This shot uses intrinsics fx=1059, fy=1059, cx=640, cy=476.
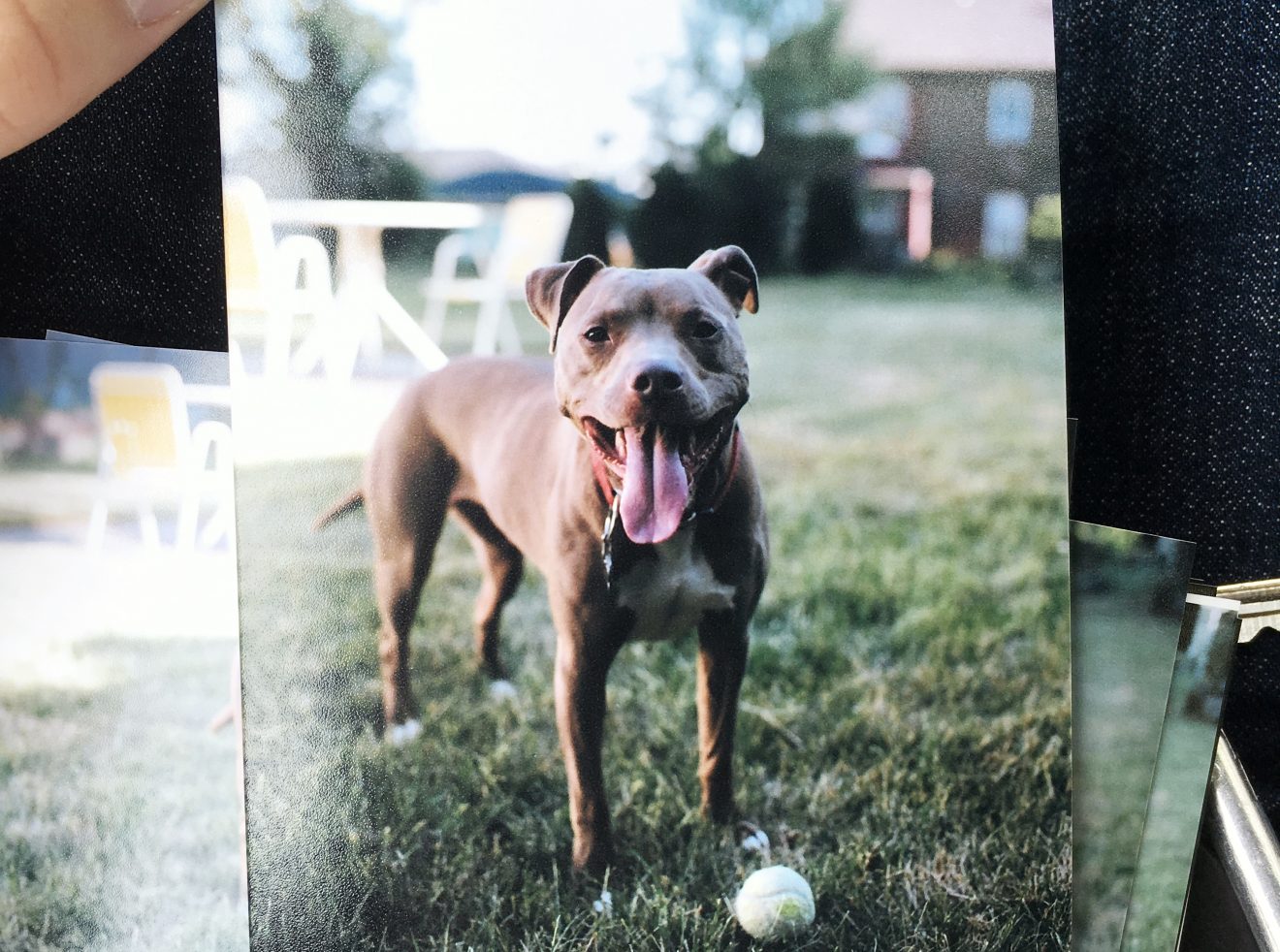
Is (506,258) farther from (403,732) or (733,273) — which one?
(403,732)

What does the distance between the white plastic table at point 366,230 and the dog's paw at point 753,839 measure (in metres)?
0.37

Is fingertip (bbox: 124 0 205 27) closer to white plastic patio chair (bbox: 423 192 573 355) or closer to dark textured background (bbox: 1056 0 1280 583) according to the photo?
white plastic patio chair (bbox: 423 192 573 355)

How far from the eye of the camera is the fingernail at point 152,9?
56cm

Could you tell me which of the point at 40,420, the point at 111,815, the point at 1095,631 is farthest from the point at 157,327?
the point at 1095,631

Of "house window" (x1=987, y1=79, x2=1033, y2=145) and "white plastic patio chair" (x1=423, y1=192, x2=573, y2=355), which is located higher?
"house window" (x1=987, y1=79, x2=1033, y2=145)

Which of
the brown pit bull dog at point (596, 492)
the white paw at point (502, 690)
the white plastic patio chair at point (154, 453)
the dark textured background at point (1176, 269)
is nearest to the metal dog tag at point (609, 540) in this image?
the brown pit bull dog at point (596, 492)

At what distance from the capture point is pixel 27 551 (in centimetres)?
64

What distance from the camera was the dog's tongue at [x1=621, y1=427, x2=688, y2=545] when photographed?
600mm

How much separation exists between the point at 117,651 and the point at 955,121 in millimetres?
608

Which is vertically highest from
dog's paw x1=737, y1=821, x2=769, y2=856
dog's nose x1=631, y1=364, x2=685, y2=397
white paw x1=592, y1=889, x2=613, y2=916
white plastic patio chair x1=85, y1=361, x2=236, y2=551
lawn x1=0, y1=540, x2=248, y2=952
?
dog's nose x1=631, y1=364, x2=685, y2=397

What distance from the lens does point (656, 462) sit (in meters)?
0.60

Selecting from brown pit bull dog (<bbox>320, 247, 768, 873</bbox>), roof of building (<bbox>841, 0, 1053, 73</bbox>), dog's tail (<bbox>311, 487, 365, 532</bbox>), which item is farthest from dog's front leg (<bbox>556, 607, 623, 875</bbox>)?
roof of building (<bbox>841, 0, 1053, 73</bbox>)

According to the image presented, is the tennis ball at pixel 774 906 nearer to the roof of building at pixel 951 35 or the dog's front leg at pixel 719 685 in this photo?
the dog's front leg at pixel 719 685

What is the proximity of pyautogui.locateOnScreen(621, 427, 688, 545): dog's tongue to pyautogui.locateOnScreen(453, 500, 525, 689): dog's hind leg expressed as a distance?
116 mm
